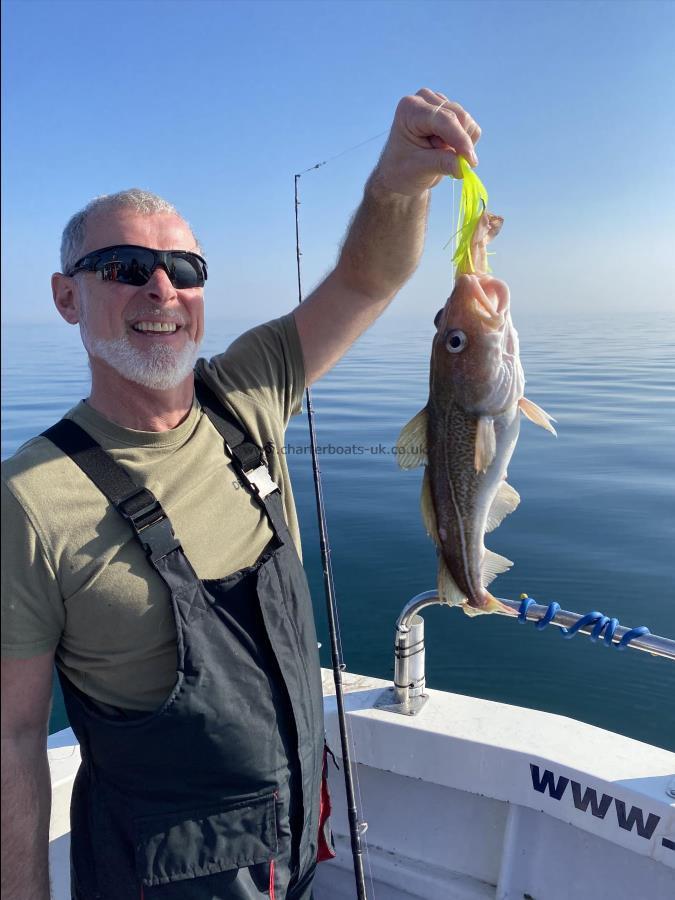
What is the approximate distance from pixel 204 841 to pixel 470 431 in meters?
1.56

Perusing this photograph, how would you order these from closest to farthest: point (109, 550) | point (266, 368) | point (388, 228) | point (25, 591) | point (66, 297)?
point (25, 591) → point (109, 550) → point (66, 297) → point (388, 228) → point (266, 368)

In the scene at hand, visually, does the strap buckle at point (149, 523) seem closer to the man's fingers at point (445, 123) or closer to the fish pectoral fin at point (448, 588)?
the fish pectoral fin at point (448, 588)

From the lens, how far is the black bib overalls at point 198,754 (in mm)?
1977

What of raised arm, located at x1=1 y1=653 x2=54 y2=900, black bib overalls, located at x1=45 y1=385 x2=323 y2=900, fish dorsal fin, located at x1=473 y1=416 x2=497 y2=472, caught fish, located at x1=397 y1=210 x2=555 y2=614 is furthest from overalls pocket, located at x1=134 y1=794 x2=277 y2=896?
fish dorsal fin, located at x1=473 y1=416 x2=497 y2=472

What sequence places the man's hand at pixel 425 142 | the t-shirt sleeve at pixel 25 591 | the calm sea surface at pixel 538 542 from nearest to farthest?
the t-shirt sleeve at pixel 25 591
the man's hand at pixel 425 142
the calm sea surface at pixel 538 542

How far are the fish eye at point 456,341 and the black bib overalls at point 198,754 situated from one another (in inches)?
38.4

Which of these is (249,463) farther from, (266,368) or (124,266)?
(124,266)

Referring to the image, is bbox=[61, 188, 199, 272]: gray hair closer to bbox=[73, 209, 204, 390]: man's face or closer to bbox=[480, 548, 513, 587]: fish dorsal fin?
bbox=[73, 209, 204, 390]: man's face

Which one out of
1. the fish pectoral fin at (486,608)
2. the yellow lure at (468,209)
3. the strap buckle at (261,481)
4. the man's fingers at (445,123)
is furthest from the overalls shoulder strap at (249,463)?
the man's fingers at (445,123)

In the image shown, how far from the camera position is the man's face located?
2322 millimetres

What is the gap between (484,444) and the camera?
217 centimetres

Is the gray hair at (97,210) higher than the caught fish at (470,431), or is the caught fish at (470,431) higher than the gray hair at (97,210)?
the gray hair at (97,210)

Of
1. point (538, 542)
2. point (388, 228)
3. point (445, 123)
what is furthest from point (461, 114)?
point (538, 542)

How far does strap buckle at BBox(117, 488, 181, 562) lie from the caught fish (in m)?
0.83
